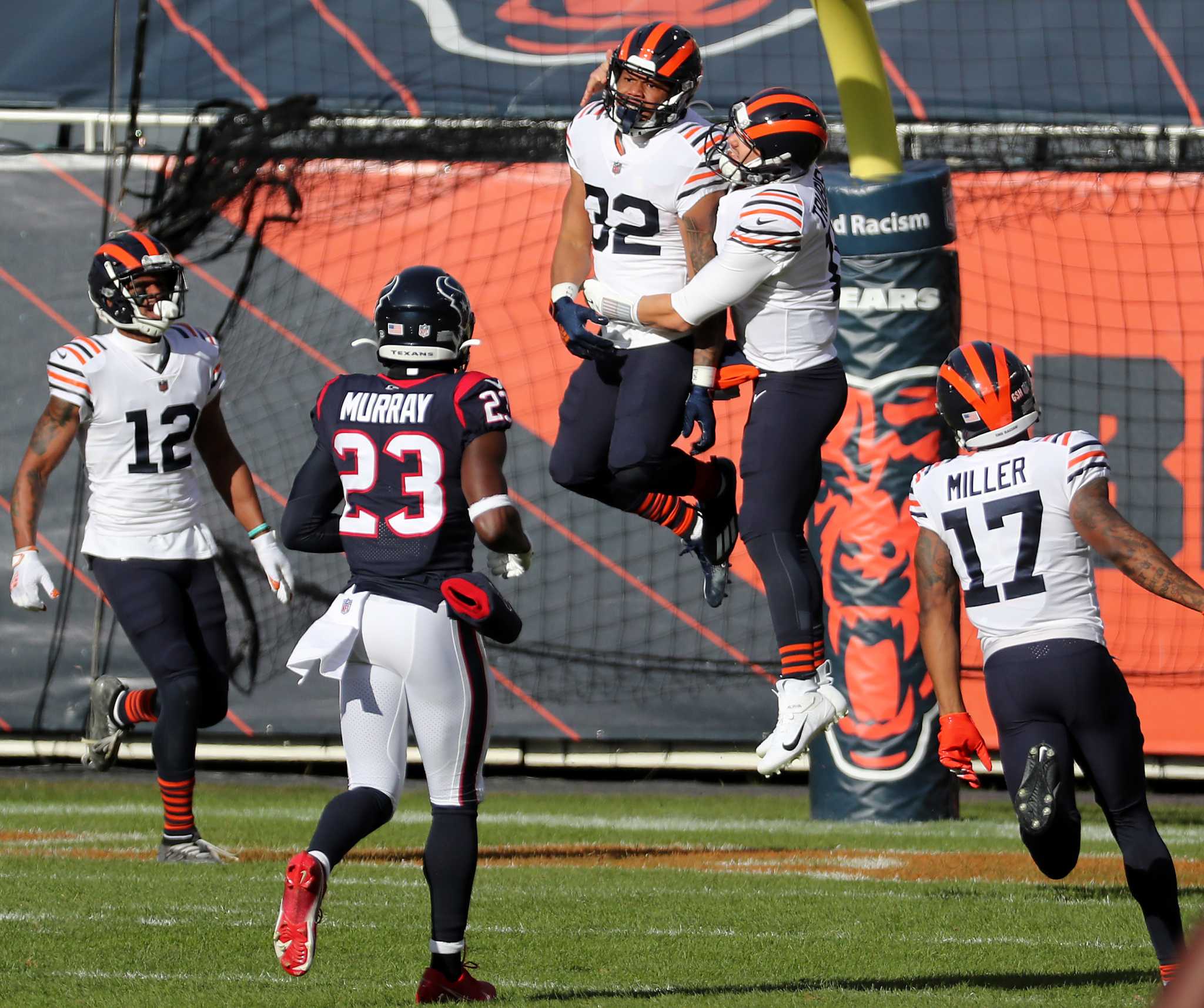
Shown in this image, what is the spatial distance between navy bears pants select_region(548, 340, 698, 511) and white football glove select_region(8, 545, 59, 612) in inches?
94.6

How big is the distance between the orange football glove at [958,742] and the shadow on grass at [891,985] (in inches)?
21.7

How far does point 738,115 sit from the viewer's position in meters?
5.46

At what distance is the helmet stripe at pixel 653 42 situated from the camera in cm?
557

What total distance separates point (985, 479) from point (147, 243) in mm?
3964

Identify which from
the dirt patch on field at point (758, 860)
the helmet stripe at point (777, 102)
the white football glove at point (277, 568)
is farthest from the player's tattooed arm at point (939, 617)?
the white football glove at point (277, 568)

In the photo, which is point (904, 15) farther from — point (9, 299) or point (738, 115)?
point (738, 115)

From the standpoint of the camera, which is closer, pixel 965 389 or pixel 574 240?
pixel 965 389

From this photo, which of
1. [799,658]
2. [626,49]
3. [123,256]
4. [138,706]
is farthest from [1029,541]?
[138,706]

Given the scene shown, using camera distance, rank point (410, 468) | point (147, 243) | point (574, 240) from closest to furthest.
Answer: point (410, 468) < point (574, 240) < point (147, 243)

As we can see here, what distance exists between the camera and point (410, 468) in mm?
4867

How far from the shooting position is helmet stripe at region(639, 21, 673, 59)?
557cm

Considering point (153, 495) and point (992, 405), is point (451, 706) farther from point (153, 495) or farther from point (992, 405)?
point (153, 495)

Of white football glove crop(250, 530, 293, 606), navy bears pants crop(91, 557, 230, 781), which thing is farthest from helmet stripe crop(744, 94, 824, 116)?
navy bears pants crop(91, 557, 230, 781)

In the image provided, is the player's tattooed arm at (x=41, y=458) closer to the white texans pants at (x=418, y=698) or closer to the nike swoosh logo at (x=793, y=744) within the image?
the white texans pants at (x=418, y=698)
